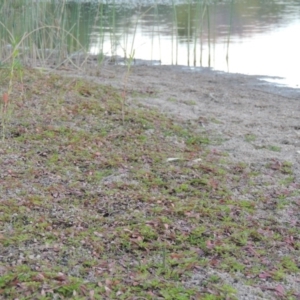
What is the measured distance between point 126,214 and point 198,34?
31.2ft

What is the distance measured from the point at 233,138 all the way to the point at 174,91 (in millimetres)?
2290

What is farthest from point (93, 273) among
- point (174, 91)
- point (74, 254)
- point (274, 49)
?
point (274, 49)

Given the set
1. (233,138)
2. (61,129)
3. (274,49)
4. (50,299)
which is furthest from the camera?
(274,49)

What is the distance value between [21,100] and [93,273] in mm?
2796

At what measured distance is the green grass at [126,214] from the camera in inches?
92.4

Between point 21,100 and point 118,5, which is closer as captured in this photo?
point 21,100

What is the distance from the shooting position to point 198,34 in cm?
1206

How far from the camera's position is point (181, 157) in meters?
3.88

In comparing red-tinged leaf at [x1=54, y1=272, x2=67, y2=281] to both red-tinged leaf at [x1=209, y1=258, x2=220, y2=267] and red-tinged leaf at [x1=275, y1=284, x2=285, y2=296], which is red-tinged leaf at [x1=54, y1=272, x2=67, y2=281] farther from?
red-tinged leaf at [x1=275, y1=284, x2=285, y2=296]

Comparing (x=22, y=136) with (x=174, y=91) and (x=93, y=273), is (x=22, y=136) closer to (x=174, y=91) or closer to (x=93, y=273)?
(x=93, y=273)

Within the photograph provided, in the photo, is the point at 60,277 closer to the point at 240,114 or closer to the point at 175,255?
the point at 175,255

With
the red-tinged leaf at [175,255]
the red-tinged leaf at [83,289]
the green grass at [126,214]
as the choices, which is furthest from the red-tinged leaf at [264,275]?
the red-tinged leaf at [83,289]

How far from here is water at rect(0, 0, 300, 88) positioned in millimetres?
8039

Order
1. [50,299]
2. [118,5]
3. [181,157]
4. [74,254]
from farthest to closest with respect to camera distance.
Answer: [118,5] → [181,157] → [74,254] → [50,299]
